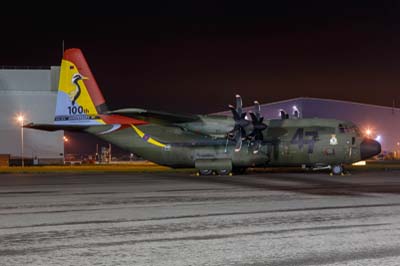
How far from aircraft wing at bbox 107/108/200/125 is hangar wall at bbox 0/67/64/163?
39.9 meters

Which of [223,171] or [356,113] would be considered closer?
[223,171]

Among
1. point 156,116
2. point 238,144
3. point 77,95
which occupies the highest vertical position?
point 77,95

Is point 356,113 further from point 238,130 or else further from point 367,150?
point 238,130

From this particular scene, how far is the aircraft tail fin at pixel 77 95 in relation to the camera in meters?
36.0

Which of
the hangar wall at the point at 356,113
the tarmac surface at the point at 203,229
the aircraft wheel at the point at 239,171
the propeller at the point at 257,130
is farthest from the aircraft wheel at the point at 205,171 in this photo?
the hangar wall at the point at 356,113

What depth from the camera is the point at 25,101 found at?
6981 cm

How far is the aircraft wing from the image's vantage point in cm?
3117

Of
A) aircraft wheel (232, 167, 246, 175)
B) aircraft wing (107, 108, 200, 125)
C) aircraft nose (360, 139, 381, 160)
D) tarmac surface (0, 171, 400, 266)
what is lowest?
tarmac surface (0, 171, 400, 266)

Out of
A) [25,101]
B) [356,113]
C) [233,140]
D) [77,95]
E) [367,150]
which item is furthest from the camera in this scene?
[356,113]

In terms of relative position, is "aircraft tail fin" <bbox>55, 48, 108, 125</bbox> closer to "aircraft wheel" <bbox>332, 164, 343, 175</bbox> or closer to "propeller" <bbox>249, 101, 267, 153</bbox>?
"propeller" <bbox>249, 101, 267, 153</bbox>

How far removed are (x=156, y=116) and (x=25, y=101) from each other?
141 feet

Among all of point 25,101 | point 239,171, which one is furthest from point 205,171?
point 25,101

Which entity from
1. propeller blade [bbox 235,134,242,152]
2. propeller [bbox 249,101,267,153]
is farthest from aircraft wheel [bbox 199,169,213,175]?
propeller [bbox 249,101,267,153]

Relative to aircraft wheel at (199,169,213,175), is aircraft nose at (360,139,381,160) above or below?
above
